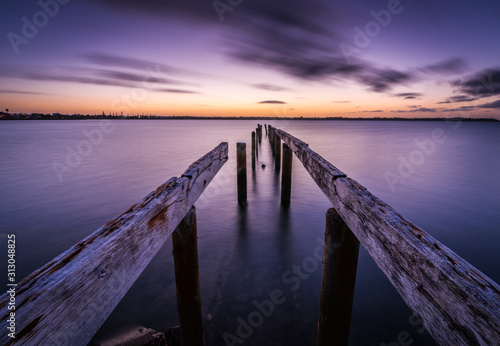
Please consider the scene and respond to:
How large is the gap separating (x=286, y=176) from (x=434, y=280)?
687 cm

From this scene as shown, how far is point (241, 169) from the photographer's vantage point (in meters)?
7.59

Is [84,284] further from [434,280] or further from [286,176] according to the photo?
[286,176]

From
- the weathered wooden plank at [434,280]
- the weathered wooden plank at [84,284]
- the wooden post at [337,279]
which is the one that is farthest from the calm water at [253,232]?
the weathered wooden plank at [84,284]

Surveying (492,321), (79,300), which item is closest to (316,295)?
(492,321)

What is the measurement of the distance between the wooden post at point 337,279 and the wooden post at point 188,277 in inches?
53.1

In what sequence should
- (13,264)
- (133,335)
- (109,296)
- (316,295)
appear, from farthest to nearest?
(13,264) → (316,295) → (133,335) → (109,296)

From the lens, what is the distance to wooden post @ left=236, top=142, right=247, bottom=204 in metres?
7.54

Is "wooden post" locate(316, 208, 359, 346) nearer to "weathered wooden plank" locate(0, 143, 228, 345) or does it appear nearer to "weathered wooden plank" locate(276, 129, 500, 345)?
"weathered wooden plank" locate(276, 129, 500, 345)

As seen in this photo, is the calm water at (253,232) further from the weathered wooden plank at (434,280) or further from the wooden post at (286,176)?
the weathered wooden plank at (434,280)

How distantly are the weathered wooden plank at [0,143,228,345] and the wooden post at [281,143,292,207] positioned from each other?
21.0 ft

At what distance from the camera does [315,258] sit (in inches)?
203

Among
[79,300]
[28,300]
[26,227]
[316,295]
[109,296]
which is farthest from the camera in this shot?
[26,227]

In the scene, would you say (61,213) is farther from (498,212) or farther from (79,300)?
(498,212)

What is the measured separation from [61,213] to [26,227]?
0.95 m
